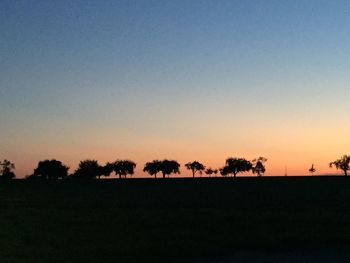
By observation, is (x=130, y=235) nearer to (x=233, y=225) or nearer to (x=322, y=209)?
(x=233, y=225)

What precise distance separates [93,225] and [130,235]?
534 centimetres

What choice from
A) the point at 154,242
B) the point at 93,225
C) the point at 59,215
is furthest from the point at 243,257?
the point at 59,215

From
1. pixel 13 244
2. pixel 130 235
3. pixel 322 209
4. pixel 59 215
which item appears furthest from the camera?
pixel 322 209

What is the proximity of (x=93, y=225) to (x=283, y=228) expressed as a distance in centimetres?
1389

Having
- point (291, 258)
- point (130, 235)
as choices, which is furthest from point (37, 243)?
point (291, 258)

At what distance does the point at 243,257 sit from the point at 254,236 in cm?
691

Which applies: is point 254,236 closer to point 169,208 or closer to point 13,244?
point 13,244

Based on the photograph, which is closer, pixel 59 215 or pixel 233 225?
pixel 233 225

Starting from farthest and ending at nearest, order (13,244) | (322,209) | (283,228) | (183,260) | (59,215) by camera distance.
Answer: (322,209), (59,215), (283,228), (13,244), (183,260)

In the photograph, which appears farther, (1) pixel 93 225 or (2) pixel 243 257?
(1) pixel 93 225

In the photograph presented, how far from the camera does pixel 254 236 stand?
34.4 meters

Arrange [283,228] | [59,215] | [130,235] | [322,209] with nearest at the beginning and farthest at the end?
[130,235], [283,228], [59,215], [322,209]

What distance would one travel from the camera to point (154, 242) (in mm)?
31797

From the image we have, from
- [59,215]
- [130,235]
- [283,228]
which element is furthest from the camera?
[59,215]
